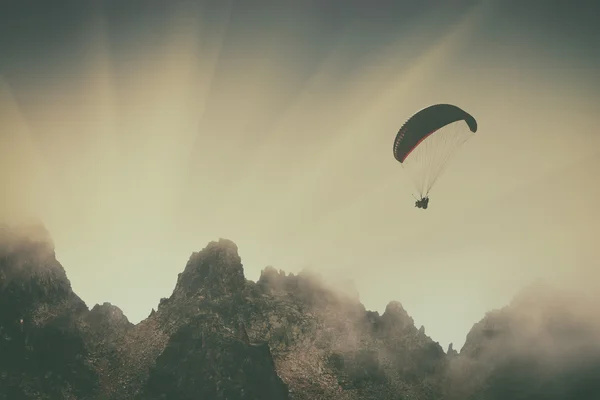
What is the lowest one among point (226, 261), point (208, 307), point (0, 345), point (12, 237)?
point (0, 345)

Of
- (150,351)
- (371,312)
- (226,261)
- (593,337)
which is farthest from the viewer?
(371,312)

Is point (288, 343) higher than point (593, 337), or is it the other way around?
point (593, 337)

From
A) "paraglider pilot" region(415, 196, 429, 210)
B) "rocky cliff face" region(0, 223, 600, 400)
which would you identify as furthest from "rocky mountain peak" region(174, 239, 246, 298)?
"paraglider pilot" region(415, 196, 429, 210)

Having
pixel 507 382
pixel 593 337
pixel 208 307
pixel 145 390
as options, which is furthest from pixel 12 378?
pixel 593 337

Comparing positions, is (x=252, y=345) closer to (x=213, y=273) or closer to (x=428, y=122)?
(x=213, y=273)

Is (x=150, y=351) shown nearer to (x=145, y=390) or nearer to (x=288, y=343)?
(x=145, y=390)

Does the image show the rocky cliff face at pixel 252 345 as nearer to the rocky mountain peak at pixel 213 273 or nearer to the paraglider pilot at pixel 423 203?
the rocky mountain peak at pixel 213 273

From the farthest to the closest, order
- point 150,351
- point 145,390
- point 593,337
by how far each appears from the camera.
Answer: point 593,337 < point 150,351 < point 145,390

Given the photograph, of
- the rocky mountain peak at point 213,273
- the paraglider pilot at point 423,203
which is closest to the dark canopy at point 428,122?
the paraglider pilot at point 423,203
